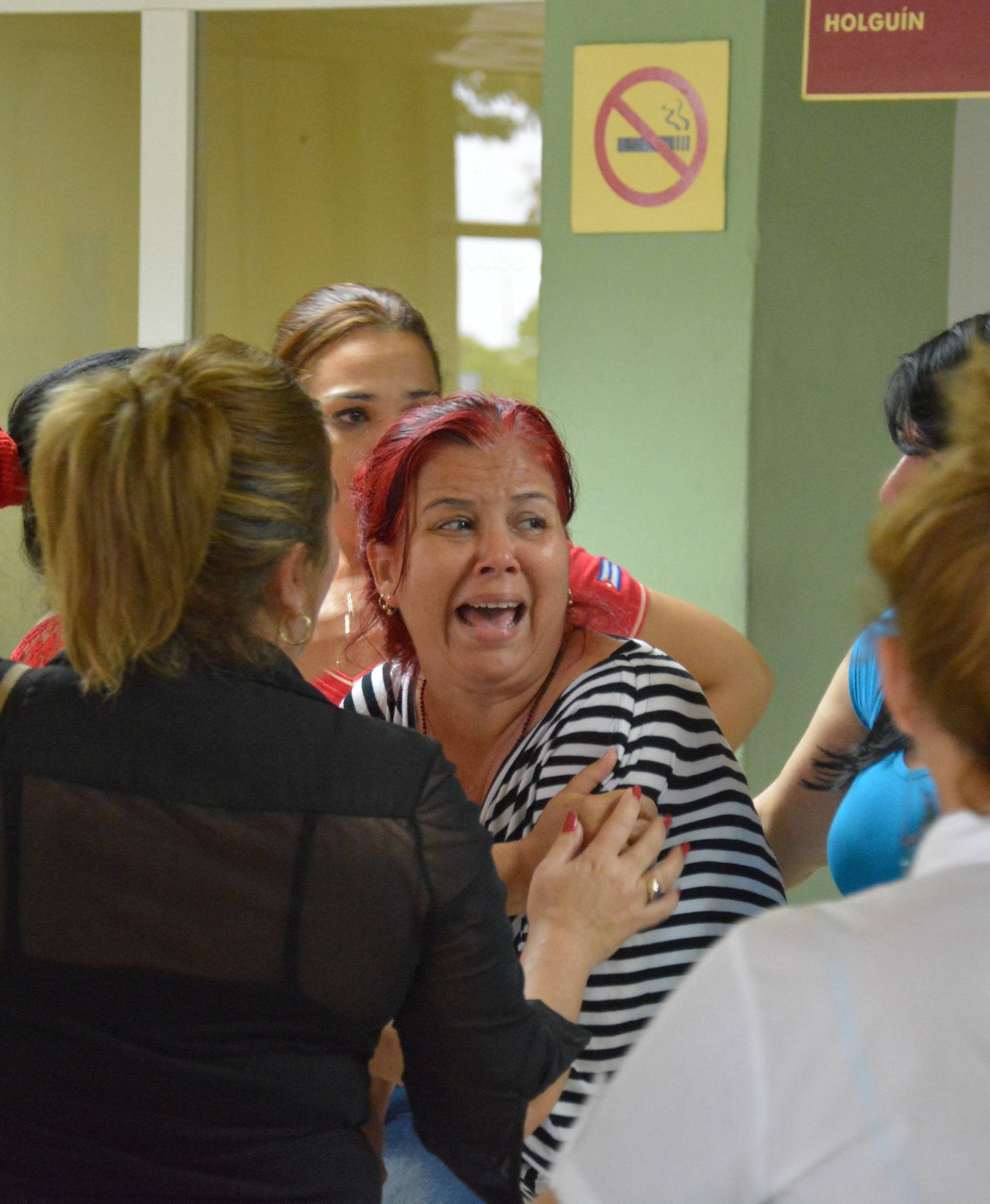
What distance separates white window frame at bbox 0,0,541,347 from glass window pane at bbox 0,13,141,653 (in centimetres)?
5

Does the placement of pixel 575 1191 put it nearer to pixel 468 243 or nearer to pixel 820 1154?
pixel 820 1154

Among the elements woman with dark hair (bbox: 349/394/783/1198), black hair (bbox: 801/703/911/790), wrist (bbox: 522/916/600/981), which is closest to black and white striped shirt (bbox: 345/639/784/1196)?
woman with dark hair (bbox: 349/394/783/1198)

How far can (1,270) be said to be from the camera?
3609mm

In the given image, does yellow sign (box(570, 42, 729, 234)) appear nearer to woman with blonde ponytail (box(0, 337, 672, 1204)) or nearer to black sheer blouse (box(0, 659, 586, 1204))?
woman with blonde ponytail (box(0, 337, 672, 1204))

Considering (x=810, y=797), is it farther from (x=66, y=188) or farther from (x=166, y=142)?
(x=66, y=188)

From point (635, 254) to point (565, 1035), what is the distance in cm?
223

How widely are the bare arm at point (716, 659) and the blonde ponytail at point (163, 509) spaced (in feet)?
3.75

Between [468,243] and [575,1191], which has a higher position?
[468,243]

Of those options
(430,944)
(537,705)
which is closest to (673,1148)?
(430,944)

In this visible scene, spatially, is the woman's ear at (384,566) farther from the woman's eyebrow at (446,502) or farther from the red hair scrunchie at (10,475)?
the red hair scrunchie at (10,475)

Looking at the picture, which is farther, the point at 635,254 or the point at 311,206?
the point at 311,206

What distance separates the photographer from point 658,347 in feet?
10.0

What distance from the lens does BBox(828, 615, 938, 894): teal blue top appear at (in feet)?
5.50

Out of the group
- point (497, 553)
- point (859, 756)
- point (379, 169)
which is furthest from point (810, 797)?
point (379, 169)
